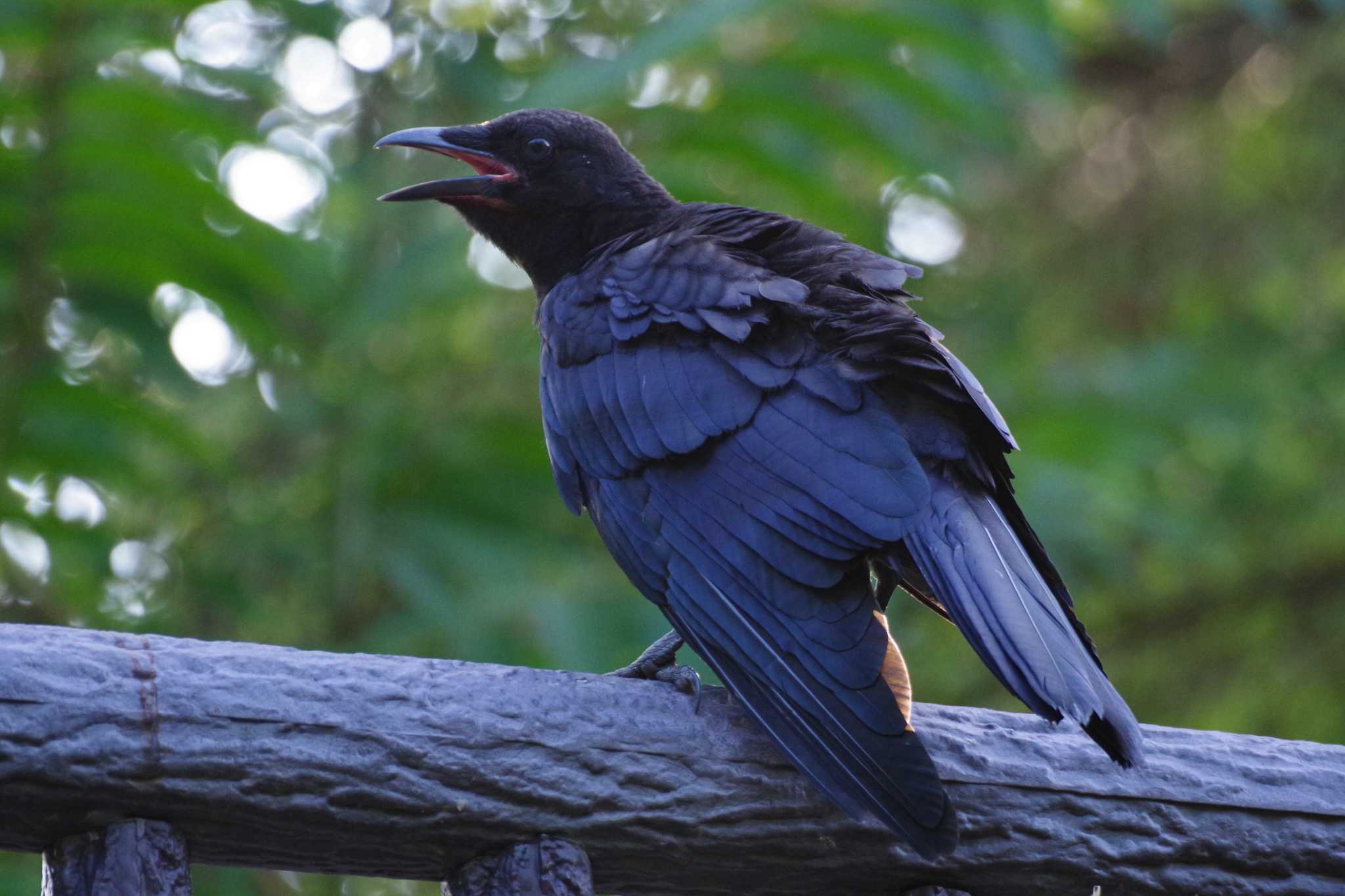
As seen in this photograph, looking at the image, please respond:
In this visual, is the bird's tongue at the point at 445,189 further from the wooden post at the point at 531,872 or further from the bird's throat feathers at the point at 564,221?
the wooden post at the point at 531,872

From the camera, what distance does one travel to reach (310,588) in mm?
4773

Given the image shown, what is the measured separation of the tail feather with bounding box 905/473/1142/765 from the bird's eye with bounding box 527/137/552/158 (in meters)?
1.64

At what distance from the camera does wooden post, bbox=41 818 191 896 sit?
188 centimetres

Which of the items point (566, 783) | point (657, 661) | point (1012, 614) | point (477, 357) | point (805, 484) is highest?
point (477, 357)

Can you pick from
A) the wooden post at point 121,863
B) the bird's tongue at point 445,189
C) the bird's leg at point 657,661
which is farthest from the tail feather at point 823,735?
the bird's tongue at point 445,189

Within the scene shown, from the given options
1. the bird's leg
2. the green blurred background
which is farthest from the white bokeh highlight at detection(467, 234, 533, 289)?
the bird's leg

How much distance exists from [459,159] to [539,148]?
21 cm

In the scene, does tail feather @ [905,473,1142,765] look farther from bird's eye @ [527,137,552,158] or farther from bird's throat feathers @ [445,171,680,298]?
bird's eye @ [527,137,552,158]

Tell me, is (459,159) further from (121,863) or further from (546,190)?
(121,863)

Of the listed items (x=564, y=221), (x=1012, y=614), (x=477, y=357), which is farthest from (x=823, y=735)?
(x=477, y=357)

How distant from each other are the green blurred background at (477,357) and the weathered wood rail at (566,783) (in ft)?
5.49

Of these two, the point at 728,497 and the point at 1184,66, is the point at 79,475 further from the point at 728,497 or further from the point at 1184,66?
the point at 1184,66

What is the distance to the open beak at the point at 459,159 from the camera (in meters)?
3.51

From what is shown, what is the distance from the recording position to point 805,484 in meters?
2.50
